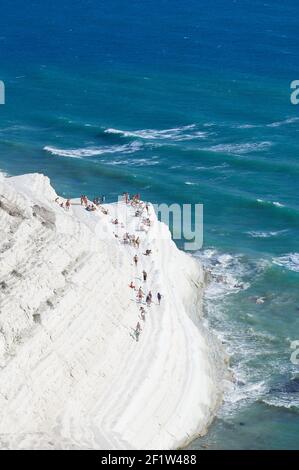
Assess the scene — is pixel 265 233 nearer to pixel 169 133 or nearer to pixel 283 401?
pixel 283 401

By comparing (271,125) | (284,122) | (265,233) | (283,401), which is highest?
(284,122)

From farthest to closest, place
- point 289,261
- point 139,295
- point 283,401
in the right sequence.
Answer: point 289,261 < point 139,295 < point 283,401

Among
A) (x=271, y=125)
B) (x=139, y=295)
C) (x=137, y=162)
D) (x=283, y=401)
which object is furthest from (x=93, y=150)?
(x=283, y=401)

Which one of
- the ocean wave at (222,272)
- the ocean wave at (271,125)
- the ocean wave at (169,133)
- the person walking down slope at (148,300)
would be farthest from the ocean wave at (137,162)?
the person walking down slope at (148,300)

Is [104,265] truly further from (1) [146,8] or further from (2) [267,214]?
(1) [146,8]

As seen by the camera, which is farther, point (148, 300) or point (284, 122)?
point (284, 122)

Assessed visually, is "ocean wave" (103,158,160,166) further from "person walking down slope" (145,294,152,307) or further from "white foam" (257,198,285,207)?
"person walking down slope" (145,294,152,307)
